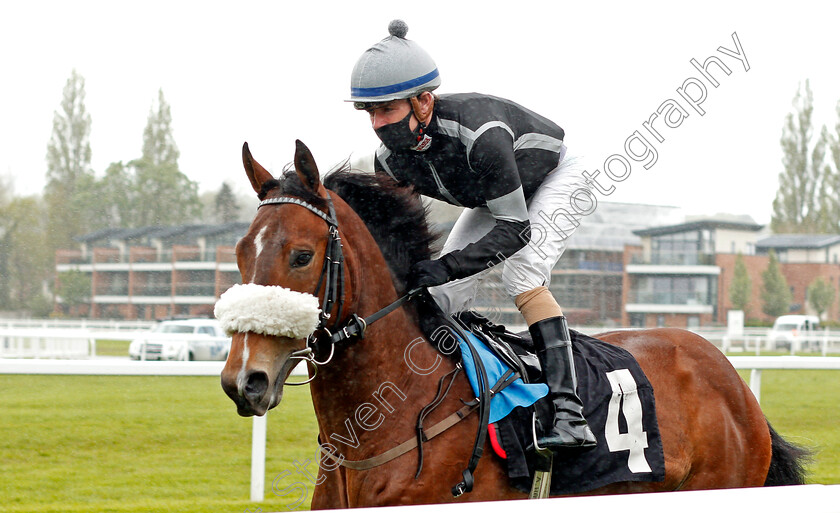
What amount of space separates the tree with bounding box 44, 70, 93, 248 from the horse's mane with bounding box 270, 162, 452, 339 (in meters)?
17.3

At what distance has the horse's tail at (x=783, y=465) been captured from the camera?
2994mm

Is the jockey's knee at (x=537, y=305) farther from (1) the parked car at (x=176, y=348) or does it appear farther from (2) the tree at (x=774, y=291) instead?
(2) the tree at (x=774, y=291)

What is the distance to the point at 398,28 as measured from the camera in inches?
92.0

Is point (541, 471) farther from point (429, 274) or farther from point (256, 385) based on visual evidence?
point (256, 385)

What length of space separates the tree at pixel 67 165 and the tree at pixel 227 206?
6.07 meters

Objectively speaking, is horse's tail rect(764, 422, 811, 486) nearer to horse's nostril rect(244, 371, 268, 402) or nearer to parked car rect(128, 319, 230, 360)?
horse's nostril rect(244, 371, 268, 402)

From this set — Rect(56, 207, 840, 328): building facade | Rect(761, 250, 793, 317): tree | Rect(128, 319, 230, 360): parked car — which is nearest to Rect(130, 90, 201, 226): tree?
Rect(56, 207, 840, 328): building facade

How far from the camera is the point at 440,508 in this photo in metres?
1.02

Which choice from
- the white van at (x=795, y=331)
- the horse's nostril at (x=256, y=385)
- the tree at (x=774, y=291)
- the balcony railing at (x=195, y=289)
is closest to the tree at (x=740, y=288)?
the tree at (x=774, y=291)

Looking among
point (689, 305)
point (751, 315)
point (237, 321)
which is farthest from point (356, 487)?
point (751, 315)

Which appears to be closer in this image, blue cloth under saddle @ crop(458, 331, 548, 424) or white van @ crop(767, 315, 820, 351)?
blue cloth under saddle @ crop(458, 331, 548, 424)

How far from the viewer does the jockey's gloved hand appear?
222 cm

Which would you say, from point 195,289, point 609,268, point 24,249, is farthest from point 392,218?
point 609,268

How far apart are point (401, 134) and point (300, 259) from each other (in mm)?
547
